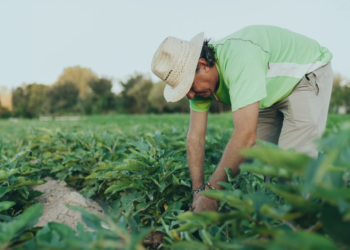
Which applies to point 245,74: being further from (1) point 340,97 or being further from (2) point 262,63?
(1) point 340,97

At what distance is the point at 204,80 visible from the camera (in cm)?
251

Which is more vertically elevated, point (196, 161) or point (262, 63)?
point (262, 63)

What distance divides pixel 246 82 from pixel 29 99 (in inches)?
2643

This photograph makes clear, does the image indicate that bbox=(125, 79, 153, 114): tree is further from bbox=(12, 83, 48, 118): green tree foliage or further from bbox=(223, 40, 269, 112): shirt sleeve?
bbox=(223, 40, 269, 112): shirt sleeve

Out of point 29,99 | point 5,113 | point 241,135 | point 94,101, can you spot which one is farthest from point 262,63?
point 29,99

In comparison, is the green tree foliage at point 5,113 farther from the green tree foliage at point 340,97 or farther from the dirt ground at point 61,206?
the dirt ground at point 61,206

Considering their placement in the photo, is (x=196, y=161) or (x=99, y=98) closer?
(x=196, y=161)

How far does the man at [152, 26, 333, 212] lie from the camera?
6.89ft

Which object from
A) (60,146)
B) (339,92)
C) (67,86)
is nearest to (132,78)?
(67,86)

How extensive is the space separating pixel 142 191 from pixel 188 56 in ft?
3.61

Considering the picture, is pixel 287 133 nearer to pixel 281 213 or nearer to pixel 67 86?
pixel 281 213

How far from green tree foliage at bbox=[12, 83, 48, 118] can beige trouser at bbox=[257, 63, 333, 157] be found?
55.2 metres

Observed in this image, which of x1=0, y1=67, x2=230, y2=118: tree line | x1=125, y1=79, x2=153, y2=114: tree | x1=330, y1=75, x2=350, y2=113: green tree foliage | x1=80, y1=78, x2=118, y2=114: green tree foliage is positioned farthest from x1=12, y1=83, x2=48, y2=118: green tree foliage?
x1=330, y1=75, x2=350, y2=113: green tree foliage

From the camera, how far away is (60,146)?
3717mm
